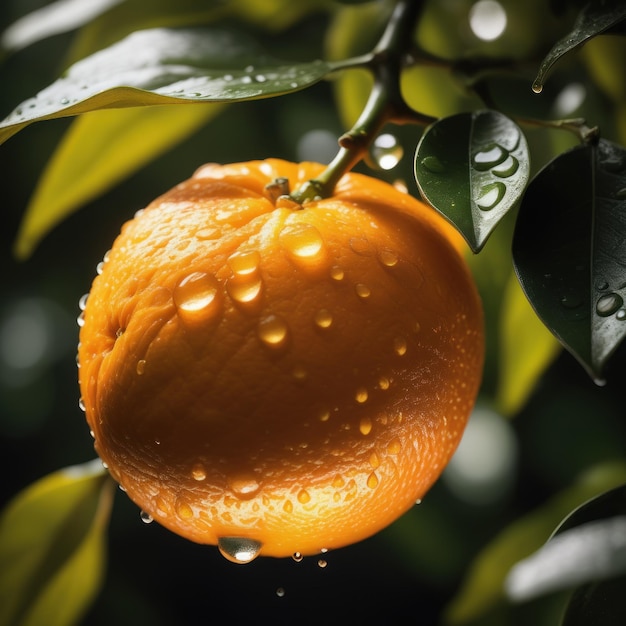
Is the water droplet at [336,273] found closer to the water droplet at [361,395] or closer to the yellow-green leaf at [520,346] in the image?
the water droplet at [361,395]

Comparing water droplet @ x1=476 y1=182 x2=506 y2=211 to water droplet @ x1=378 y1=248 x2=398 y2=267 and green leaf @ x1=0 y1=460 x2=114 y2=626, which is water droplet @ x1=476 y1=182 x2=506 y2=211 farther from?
green leaf @ x1=0 y1=460 x2=114 y2=626

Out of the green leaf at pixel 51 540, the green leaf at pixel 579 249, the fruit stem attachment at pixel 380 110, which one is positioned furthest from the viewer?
the green leaf at pixel 51 540

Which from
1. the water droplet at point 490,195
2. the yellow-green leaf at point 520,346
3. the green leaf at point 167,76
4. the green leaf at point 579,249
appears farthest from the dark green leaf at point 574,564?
the yellow-green leaf at point 520,346

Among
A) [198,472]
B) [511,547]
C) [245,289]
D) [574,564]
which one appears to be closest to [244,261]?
[245,289]

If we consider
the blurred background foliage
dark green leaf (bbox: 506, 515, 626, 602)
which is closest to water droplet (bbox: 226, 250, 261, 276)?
dark green leaf (bbox: 506, 515, 626, 602)

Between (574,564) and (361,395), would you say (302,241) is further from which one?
(574,564)

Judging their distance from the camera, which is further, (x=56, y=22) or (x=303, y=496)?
(x=56, y=22)
